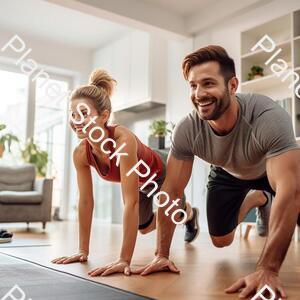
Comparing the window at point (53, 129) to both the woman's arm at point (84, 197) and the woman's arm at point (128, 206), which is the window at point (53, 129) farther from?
the woman's arm at point (128, 206)

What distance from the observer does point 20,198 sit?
4.27m

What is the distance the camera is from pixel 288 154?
1313 millimetres

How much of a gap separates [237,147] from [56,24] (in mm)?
5023

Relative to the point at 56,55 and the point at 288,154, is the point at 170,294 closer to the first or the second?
the point at 288,154

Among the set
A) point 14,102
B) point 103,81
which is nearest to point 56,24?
point 14,102

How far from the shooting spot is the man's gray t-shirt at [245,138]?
1361 millimetres

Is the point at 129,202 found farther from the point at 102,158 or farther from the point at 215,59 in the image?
the point at 215,59

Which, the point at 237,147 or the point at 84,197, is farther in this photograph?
the point at 84,197

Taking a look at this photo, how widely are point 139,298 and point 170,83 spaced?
4537 millimetres

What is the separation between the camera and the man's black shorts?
1.97 meters

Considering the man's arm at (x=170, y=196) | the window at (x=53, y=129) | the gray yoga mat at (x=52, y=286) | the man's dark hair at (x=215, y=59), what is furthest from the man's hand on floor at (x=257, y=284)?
the window at (x=53, y=129)

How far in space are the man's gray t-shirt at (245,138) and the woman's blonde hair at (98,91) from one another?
319mm

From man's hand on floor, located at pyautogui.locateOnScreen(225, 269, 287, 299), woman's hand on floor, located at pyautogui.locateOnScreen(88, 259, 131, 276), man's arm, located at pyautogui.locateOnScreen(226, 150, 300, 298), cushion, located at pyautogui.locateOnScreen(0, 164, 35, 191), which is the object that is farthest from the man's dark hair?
cushion, located at pyautogui.locateOnScreen(0, 164, 35, 191)

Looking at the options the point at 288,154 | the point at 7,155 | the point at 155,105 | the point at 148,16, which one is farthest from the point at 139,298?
the point at 7,155
